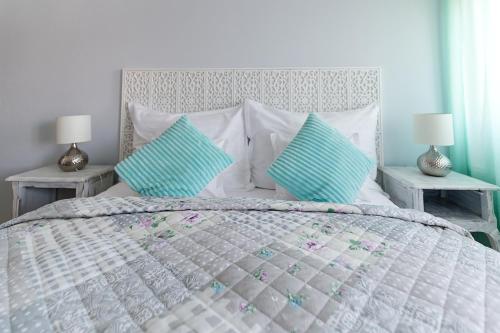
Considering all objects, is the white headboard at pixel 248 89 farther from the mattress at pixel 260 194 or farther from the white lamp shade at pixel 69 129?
the mattress at pixel 260 194

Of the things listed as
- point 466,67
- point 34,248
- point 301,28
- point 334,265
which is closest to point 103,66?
point 301,28

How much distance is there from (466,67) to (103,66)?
2.65 m

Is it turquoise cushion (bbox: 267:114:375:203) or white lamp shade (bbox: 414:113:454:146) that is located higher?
white lamp shade (bbox: 414:113:454:146)

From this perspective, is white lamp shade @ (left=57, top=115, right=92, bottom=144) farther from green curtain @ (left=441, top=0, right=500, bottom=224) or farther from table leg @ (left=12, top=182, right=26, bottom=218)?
green curtain @ (left=441, top=0, right=500, bottom=224)

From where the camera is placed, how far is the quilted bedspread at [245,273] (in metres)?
0.50

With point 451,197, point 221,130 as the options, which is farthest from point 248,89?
point 451,197

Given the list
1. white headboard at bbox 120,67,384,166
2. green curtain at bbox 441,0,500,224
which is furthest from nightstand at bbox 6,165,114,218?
green curtain at bbox 441,0,500,224

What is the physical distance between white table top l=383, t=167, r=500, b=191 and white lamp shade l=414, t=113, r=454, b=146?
0.22 metres

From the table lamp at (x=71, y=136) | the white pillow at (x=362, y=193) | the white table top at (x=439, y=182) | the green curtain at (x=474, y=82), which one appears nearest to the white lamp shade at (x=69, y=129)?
the table lamp at (x=71, y=136)

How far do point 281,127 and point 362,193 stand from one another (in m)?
0.69

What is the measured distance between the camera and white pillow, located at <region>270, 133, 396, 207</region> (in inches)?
56.7

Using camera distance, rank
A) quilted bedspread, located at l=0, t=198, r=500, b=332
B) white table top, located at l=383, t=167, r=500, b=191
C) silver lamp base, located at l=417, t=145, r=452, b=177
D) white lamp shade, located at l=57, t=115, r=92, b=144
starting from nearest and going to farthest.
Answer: quilted bedspread, located at l=0, t=198, r=500, b=332 → white table top, located at l=383, t=167, r=500, b=191 → silver lamp base, located at l=417, t=145, r=452, b=177 → white lamp shade, located at l=57, t=115, r=92, b=144

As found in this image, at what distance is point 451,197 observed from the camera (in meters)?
1.85

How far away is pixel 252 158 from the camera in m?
1.87
